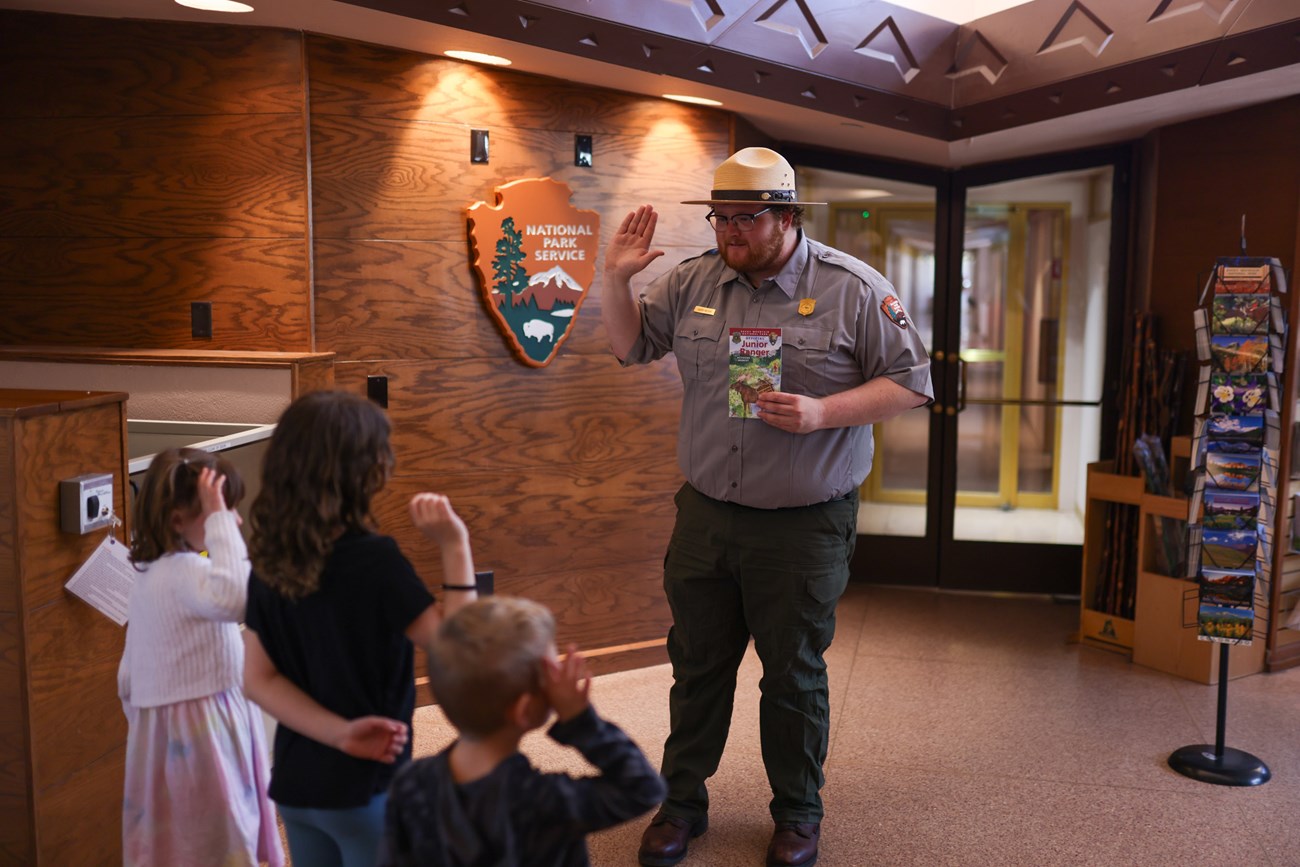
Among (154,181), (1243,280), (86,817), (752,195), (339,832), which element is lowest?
(86,817)

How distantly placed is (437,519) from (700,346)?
1.33m

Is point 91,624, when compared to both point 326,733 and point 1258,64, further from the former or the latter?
point 1258,64

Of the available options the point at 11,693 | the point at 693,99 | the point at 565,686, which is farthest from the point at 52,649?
the point at 693,99

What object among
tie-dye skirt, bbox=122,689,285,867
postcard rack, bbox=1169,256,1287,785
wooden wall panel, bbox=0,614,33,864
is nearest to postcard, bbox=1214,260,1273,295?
postcard rack, bbox=1169,256,1287,785

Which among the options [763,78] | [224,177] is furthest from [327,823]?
[763,78]

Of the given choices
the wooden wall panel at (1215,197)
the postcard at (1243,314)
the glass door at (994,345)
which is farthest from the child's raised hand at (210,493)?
the glass door at (994,345)

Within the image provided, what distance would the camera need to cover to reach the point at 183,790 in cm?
201

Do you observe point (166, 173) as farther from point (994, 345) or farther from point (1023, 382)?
point (1023, 382)

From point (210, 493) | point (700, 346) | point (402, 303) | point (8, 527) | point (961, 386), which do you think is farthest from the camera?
point (961, 386)

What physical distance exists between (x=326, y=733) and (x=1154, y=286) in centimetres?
407

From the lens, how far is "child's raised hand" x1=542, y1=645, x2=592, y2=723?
1.43m

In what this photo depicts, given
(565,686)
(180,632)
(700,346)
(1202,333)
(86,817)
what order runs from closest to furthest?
1. (565,686)
2. (180,632)
3. (86,817)
4. (700,346)
5. (1202,333)

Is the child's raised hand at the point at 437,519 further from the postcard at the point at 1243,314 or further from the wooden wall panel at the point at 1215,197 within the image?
the wooden wall panel at the point at 1215,197

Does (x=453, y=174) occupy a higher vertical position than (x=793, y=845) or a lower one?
higher
